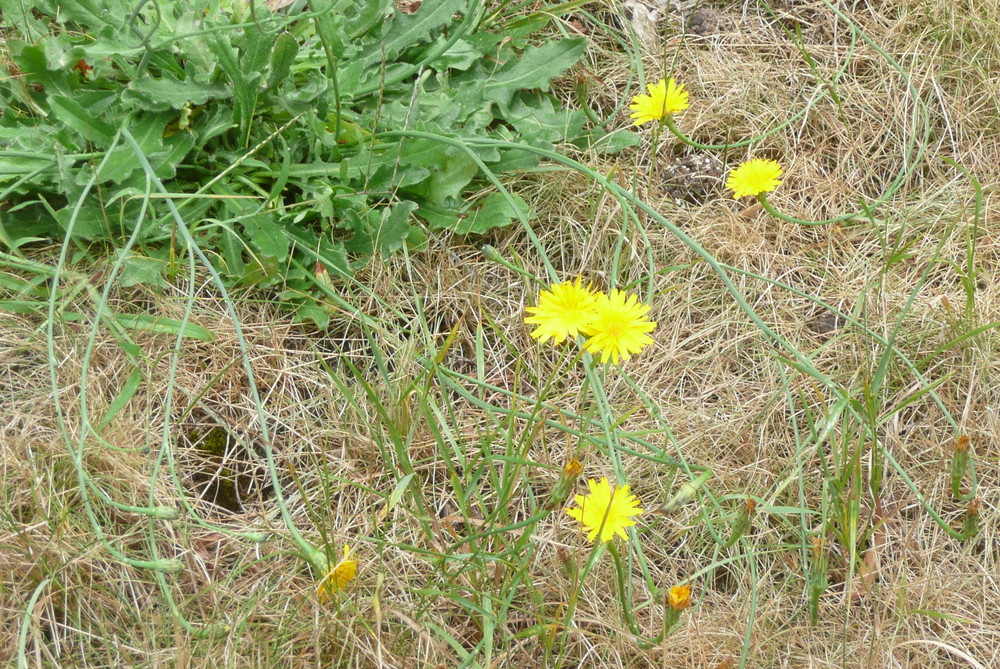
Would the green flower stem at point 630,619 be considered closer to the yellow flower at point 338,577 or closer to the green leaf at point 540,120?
the yellow flower at point 338,577

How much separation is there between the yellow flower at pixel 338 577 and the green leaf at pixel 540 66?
1205 millimetres

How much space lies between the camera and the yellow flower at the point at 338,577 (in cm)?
138

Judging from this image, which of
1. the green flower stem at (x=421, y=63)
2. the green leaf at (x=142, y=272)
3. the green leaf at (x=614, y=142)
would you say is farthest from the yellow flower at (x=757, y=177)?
the green leaf at (x=142, y=272)

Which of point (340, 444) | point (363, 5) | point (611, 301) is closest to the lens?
point (611, 301)

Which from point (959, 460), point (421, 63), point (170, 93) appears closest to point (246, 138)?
point (170, 93)

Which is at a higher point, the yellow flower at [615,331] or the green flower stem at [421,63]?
the green flower stem at [421,63]

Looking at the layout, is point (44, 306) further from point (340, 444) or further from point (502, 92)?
point (502, 92)

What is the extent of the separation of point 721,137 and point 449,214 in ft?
2.39

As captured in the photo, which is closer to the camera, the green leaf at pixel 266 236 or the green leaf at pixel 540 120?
the green leaf at pixel 266 236

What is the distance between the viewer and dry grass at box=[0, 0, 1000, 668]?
1453 mm

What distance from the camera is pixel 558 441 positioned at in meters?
1.73

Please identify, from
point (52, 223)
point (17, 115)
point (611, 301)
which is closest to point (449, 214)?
point (611, 301)

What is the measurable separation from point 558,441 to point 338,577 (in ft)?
1.69

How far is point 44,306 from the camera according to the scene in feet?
5.83
